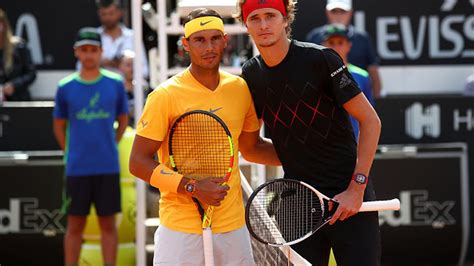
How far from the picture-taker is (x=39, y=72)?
11.1m

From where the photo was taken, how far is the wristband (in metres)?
4.67

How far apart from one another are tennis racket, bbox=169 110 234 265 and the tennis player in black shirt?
0.35 meters

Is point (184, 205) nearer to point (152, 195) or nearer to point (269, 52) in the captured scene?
point (269, 52)

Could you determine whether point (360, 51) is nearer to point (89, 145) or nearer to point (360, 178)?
point (89, 145)

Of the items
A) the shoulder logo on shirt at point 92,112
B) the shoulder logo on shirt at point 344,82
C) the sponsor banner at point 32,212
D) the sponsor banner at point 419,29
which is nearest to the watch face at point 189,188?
the shoulder logo on shirt at point 344,82

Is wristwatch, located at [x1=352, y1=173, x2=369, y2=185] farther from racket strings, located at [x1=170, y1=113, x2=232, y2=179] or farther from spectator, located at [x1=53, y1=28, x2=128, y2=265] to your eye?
spectator, located at [x1=53, y1=28, x2=128, y2=265]

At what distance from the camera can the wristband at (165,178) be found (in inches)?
184

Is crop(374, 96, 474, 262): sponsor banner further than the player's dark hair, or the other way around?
the player's dark hair

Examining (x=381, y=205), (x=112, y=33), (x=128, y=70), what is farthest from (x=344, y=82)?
(x=112, y=33)

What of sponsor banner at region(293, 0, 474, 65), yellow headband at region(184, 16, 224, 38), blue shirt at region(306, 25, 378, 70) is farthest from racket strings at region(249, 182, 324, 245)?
sponsor banner at region(293, 0, 474, 65)

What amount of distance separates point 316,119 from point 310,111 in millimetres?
49

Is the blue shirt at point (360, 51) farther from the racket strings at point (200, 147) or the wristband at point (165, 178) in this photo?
the wristband at point (165, 178)

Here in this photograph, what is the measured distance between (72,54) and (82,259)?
3.12m

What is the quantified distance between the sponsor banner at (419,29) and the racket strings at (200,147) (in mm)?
6502
